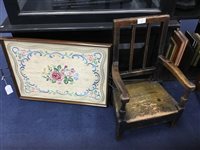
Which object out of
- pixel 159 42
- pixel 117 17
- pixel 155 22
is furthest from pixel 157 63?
pixel 117 17

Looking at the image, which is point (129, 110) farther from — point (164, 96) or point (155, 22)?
point (155, 22)

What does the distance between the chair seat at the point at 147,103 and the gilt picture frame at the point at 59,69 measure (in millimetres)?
205

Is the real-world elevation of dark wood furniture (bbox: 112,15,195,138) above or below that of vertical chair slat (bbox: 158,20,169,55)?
below

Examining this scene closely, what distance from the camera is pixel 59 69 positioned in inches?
60.7

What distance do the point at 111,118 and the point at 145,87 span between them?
0.34 metres

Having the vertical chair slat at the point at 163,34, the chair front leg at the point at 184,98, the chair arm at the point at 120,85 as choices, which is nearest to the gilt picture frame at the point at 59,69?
the chair arm at the point at 120,85

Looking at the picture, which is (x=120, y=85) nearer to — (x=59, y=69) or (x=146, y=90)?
(x=146, y=90)

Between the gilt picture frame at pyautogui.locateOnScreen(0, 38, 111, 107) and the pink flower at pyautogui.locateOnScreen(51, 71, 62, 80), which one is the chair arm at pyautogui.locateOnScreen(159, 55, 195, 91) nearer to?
the gilt picture frame at pyautogui.locateOnScreen(0, 38, 111, 107)

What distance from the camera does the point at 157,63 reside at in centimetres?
147

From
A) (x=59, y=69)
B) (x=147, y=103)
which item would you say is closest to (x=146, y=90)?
(x=147, y=103)

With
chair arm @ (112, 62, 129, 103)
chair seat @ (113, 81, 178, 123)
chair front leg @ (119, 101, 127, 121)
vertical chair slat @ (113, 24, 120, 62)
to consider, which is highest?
vertical chair slat @ (113, 24, 120, 62)

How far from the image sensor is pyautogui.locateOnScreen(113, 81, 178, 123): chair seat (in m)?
1.36

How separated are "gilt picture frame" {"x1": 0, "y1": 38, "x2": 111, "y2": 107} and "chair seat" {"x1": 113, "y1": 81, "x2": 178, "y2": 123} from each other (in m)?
0.21

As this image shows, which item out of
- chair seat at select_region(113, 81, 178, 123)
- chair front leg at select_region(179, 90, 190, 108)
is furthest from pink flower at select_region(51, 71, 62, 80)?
chair front leg at select_region(179, 90, 190, 108)
